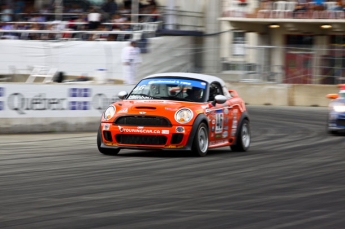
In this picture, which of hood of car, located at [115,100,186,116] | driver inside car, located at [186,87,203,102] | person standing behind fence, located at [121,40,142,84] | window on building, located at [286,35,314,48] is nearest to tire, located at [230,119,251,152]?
driver inside car, located at [186,87,203,102]

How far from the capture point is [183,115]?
1182 cm

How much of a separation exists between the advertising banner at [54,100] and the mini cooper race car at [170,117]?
13.1 feet

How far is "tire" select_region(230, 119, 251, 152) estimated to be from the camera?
1370 cm

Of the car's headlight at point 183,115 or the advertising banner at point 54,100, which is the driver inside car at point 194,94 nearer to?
the car's headlight at point 183,115

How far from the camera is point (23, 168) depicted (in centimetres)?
1011

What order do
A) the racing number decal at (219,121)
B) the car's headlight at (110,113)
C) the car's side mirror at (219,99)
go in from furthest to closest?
the racing number decal at (219,121) → the car's side mirror at (219,99) → the car's headlight at (110,113)

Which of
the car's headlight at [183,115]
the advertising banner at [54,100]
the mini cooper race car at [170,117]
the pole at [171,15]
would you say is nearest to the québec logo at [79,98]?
the advertising banner at [54,100]

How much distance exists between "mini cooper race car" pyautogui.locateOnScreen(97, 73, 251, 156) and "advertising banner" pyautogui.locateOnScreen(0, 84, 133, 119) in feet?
13.1

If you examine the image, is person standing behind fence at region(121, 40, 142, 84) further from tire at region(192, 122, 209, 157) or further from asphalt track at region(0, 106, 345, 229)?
tire at region(192, 122, 209, 157)

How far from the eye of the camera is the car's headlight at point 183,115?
38.6ft

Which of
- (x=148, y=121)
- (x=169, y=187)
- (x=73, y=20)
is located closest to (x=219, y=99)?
(x=148, y=121)

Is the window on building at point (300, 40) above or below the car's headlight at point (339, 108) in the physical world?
above

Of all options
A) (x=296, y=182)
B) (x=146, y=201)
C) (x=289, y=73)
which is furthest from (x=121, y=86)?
(x=289, y=73)

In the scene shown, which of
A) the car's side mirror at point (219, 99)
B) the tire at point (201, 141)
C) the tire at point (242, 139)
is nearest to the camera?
the tire at point (201, 141)
